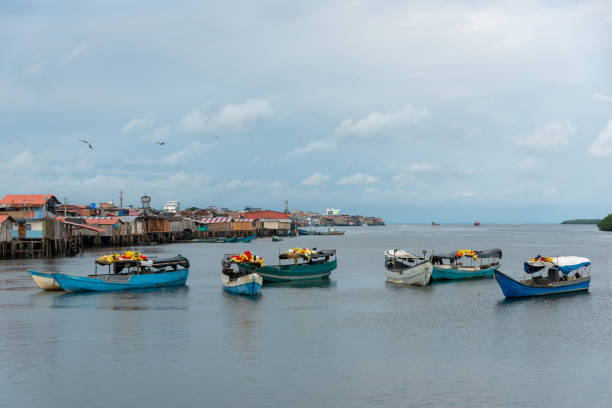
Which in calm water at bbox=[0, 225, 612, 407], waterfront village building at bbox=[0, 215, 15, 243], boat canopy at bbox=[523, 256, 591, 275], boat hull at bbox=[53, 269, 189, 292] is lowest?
calm water at bbox=[0, 225, 612, 407]

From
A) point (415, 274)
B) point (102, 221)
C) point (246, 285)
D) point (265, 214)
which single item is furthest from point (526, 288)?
point (265, 214)

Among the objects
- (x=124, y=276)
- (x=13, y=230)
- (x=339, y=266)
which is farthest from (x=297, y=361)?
(x=13, y=230)

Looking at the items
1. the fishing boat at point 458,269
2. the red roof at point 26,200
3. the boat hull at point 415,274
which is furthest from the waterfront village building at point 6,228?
the fishing boat at point 458,269

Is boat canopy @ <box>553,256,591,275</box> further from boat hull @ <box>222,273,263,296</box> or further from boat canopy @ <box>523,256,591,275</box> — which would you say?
boat hull @ <box>222,273,263,296</box>

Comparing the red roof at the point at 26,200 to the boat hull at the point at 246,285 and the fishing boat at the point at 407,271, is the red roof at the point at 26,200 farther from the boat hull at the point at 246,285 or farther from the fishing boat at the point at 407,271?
the fishing boat at the point at 407,271

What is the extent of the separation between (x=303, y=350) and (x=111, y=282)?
17.8m

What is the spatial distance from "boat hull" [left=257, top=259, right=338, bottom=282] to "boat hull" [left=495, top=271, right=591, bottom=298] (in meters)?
13.6

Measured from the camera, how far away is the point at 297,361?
17.6m

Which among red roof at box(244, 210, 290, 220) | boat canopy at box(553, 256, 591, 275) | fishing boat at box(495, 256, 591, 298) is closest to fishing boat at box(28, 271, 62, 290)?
fishing boat at box(495, 256, 591, 298)

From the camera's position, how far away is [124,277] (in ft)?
108

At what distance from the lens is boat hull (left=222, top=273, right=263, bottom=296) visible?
1200 inches

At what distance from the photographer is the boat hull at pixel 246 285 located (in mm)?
30484

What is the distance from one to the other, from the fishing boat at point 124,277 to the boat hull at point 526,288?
2004 cm

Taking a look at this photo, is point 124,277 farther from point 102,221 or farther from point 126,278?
point 102,221
